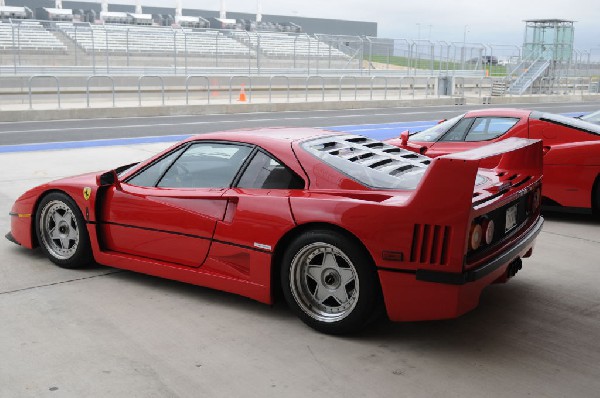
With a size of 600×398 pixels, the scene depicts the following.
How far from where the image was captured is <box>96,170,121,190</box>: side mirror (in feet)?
17.7

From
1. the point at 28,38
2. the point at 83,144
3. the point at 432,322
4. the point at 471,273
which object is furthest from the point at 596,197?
the point at 28,38

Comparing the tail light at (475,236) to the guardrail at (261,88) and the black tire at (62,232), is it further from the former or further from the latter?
the guardrail at (261,88)

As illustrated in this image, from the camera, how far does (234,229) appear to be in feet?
15.5

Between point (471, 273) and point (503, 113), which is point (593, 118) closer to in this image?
point (503, 113)

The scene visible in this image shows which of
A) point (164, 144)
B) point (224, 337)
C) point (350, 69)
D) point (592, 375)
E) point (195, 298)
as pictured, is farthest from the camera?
point (350, 69)

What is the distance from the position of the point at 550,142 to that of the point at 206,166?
15.2ft

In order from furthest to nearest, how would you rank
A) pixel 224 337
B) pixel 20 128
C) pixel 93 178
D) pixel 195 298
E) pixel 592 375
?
pixel 20 128 < pixel 93 178 < pixel 195 298 < pixel 224 337 < pixel 592 375

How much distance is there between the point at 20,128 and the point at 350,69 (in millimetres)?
23373

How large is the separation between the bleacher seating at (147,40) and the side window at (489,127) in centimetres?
2738

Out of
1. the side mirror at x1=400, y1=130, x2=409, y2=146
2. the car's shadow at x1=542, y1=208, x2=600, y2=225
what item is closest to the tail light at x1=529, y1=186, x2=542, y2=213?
the car's shadow at x1=542, y1=208, x2=600, y2=225

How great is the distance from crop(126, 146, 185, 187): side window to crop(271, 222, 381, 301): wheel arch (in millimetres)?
1286

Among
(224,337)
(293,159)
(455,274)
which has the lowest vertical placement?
(224,337)

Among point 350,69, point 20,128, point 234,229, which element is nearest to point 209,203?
point 234,229

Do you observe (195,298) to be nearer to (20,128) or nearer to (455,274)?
(455,274)
